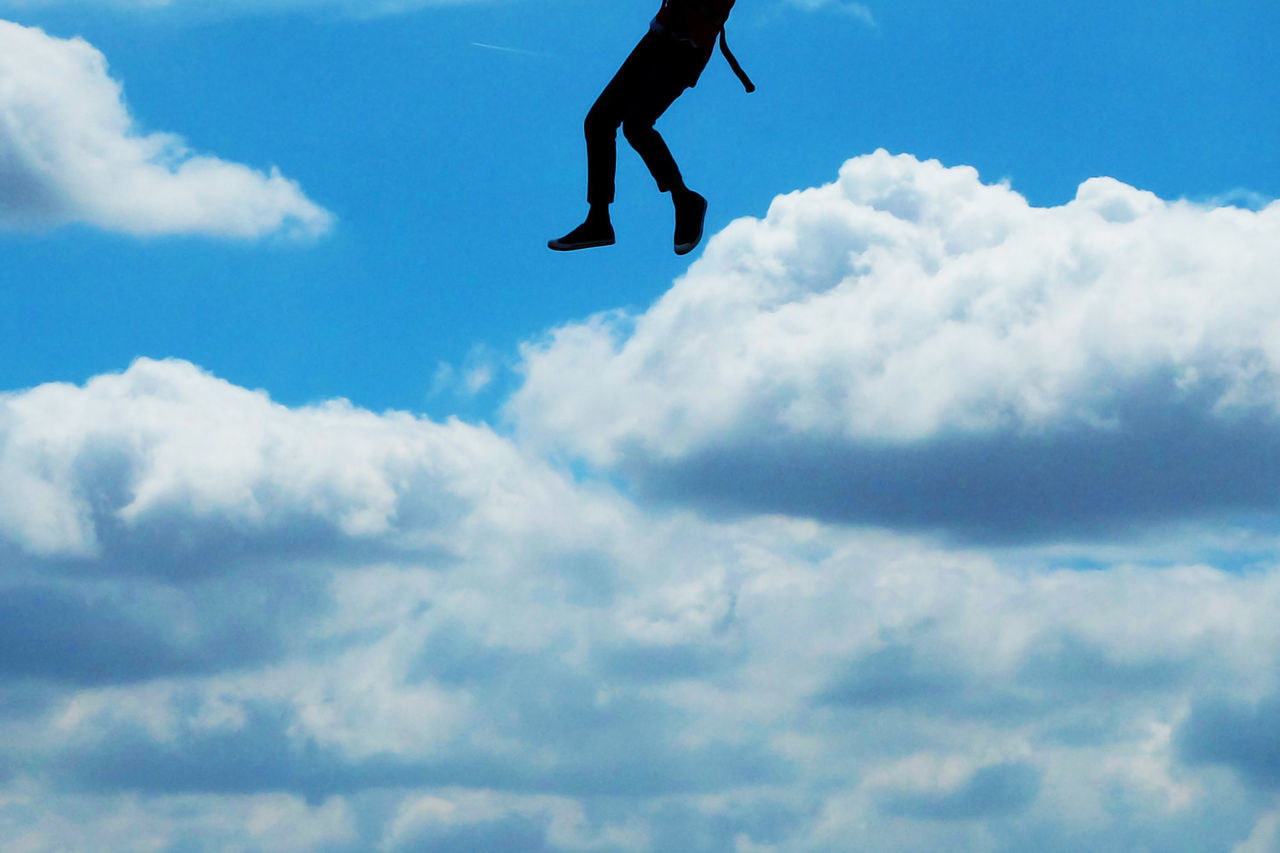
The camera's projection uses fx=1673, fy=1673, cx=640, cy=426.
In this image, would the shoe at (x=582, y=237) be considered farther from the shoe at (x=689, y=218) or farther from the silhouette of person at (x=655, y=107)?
the shoe at (x=689, y=218)

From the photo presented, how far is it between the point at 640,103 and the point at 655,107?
19 centimetres

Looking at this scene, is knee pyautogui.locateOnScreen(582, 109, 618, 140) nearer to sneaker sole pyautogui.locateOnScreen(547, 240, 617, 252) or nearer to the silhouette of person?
the silhouette of person

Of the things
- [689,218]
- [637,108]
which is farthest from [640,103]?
[689,218]

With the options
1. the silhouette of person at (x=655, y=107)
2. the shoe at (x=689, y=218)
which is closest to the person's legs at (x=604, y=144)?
the silhouette of person at (x=655, y=107)

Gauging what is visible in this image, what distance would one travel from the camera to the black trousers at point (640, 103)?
17.4 meters

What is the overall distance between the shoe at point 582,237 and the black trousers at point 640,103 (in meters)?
0.28

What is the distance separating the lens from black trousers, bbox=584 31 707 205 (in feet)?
57.1

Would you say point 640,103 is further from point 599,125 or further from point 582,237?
point 582,237

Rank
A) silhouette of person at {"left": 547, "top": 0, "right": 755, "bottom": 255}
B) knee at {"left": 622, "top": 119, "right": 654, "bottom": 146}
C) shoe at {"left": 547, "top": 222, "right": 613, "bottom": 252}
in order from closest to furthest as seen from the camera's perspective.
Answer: silhouette of person at {"left": 547, "top": 0, "right": 755, "bottom": 255} → knee at {"left": 622, "top": 119, "right": 654, "bottom": 146} → shoe at {"left": 547, "top": 222, "right": 613, "bottom": 252}

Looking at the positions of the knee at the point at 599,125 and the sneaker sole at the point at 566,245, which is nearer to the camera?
the knee at the point at 599,125

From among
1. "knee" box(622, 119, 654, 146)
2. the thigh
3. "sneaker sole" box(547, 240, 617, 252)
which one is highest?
the thigh

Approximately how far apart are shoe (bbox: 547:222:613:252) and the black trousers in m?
0.28

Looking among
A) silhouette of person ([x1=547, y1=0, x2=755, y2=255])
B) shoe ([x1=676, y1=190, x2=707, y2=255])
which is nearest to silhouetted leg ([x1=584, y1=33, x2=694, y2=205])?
silhouette of person ([x1=547, y1=0, x2=755, y2=255])

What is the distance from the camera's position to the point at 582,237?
60.4 ft
